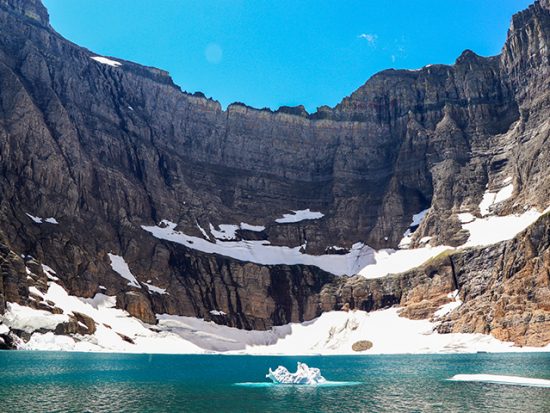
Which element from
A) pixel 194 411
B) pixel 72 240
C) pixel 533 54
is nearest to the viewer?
pixel 194 411

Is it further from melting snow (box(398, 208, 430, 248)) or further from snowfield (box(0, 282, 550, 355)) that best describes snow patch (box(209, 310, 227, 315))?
melting snow (box(398, 208, 430, 248))

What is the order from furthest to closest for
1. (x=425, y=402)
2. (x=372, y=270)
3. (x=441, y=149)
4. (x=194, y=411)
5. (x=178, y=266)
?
(x=441, y=149)
(x=372, y=270)
(x=178, y=266)
(x=425, y=402)
(x=194, y=411)

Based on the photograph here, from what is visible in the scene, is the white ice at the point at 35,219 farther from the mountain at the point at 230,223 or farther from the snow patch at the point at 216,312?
the snow patch at the point at 216,312

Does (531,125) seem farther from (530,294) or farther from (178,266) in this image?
(178,266)

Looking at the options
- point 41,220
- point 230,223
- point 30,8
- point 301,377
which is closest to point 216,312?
point 230,223

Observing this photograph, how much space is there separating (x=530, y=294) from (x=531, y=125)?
7380 centimetres

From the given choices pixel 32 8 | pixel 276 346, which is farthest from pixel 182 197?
pixel 32 8

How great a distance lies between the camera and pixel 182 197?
18675cm

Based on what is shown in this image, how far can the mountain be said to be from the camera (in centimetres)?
12938

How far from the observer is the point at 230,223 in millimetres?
190875

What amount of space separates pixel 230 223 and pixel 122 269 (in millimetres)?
51132

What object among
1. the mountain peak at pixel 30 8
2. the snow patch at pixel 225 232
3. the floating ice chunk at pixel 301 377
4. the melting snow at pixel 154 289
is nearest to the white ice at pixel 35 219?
the melting snow at pixel 154 289

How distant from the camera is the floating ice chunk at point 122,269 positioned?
145250 mm

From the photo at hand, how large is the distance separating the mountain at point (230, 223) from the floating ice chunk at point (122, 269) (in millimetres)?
449
